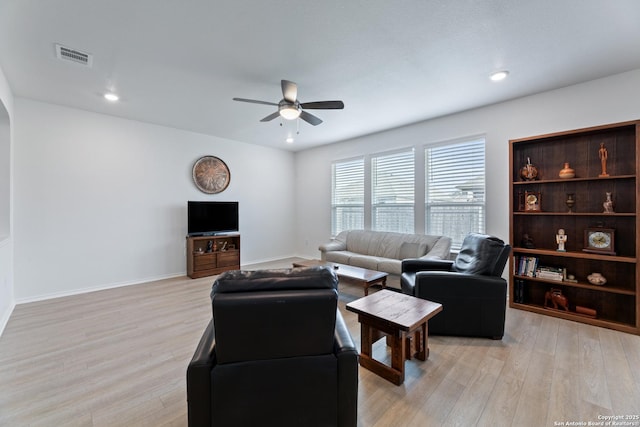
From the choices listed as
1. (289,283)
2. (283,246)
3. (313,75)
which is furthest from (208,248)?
(289,283)

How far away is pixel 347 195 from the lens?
5891mm

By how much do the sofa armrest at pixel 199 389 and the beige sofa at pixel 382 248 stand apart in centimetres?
309

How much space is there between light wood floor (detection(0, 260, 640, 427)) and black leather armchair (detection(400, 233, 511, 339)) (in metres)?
0.13

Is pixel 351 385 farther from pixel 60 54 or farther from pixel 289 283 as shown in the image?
pixel 60 54

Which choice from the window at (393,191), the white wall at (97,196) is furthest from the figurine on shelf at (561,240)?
the white wall at (97,196)

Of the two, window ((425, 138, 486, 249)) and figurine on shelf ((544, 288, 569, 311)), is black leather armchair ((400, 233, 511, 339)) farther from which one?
window ((425, 138, 486, 249))

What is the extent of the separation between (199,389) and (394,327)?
1.29m

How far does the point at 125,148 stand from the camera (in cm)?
441

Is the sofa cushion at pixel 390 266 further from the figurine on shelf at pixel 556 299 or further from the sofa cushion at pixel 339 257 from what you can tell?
the figurine on shelf at pixel 556 299

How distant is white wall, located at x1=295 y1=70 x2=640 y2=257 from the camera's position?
2.99 meters

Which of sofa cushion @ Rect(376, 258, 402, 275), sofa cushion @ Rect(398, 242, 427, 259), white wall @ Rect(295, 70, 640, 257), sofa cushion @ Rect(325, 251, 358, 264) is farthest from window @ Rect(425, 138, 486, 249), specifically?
sofa cushion @ Rect(325, 251, 358, 264)

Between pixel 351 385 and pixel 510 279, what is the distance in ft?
9.93

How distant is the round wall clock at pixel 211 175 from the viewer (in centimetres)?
Answer: 520

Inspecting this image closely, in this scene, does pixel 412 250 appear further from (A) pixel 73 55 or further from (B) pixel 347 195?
(A) pixel 73 55
